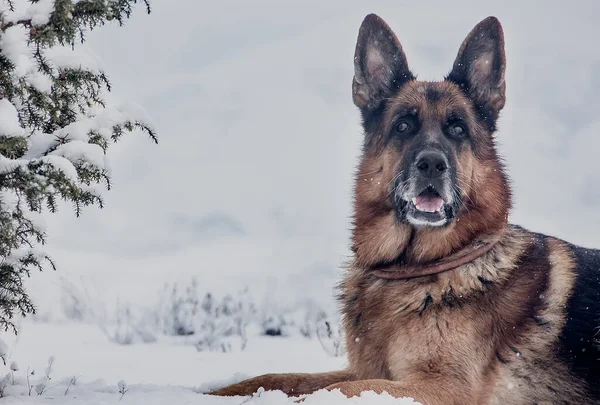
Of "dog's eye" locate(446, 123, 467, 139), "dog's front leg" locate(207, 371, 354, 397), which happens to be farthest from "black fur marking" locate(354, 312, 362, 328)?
"dog's eye" locate(446, 123, 467, 139)

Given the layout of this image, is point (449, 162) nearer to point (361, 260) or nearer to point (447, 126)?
point (447, 126)

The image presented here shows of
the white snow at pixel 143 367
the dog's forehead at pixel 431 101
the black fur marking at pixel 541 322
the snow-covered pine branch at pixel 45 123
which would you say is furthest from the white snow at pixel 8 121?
the black fur marking at pixel 541 322

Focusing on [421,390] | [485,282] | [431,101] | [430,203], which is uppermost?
[431,101]

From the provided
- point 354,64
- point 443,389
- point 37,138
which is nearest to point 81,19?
point 37,138

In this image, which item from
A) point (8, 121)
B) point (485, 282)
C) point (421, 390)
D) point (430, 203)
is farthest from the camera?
A: point (430, 203)

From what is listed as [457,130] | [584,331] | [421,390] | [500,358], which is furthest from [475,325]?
[457,130]

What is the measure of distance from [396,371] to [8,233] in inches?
90.1

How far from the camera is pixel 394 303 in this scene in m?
4.08

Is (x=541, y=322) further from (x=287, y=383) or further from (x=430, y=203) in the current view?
(x=287, y=383)

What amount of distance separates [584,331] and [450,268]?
910mm

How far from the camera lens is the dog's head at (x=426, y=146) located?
13.8 feet

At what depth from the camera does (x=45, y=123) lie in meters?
3.81

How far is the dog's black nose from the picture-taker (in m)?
4.10

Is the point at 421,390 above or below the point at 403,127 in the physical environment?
below
